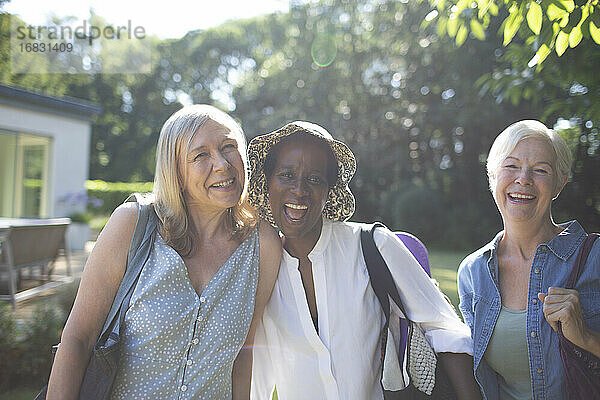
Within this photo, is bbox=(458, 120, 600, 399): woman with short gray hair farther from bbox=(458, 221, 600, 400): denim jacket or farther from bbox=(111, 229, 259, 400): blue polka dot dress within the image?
bbox=(111, 229, 259, 400): blue polka dot dress

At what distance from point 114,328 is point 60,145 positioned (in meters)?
12.6

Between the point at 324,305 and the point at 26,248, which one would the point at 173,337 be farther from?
the point at 26,248

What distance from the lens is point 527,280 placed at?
2.40 meters

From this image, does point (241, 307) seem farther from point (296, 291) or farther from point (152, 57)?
point (152, 57)

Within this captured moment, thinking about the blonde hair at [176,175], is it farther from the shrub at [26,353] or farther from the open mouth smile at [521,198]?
the shrub at [26,353]

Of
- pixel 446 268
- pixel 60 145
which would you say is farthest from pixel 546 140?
pixel 60 145

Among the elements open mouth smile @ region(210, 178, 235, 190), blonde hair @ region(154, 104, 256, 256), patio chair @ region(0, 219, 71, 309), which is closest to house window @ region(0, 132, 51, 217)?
patio chair @ region(0, 219, 71, 309)

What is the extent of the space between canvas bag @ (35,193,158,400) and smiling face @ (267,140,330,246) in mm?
571

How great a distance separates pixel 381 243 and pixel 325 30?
2059 centimetres

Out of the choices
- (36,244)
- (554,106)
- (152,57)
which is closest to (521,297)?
(554,106)

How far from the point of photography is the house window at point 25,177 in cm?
1268

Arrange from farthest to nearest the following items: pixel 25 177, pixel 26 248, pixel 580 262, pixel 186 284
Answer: pixel 25 177
pixel 26 248
pixel 580 262
pixel 186 284

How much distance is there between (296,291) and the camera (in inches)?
93.0

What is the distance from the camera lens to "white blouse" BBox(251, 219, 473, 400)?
7.36 ft
